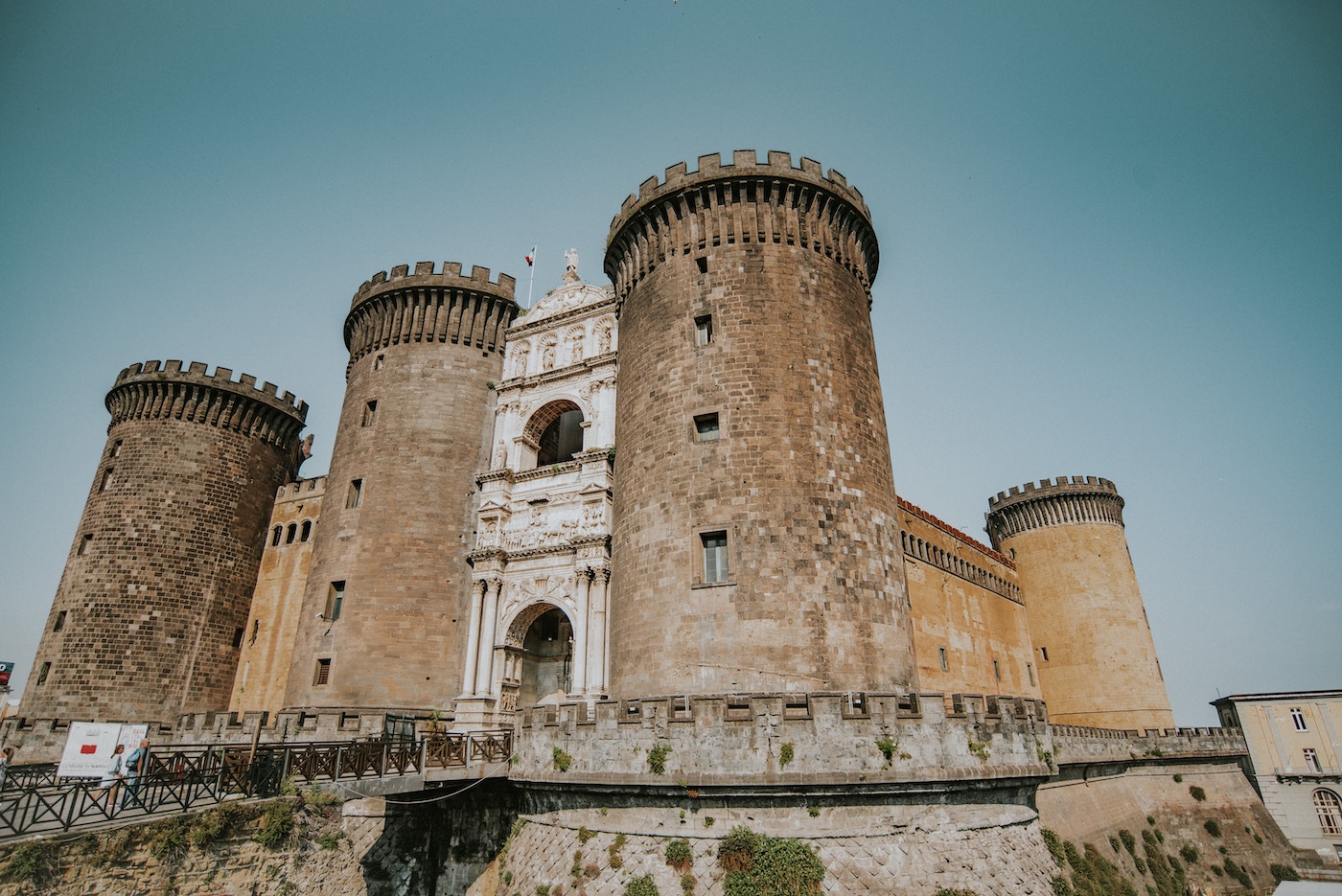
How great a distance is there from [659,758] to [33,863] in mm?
9598

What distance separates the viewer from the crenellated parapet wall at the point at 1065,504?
4547cm

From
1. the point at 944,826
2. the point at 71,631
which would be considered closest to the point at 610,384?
the point at 944,826

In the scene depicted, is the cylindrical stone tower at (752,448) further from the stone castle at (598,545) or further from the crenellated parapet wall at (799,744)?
the crenellated parapet wall at (799,744)

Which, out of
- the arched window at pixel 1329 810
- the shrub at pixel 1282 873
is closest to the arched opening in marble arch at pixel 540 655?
the shrub at pixel 1282 873

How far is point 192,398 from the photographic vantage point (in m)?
33.1

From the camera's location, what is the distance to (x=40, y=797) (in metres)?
10.9

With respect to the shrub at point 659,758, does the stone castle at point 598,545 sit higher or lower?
higher

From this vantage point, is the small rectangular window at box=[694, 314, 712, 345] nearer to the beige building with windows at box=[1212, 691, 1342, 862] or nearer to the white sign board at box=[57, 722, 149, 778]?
the white sign board at box=[57, 722, 149, 778]

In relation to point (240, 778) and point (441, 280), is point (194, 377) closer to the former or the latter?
point (441, 280)

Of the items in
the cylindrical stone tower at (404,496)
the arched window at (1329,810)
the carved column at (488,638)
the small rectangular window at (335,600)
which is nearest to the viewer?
the carved column at (488,638)

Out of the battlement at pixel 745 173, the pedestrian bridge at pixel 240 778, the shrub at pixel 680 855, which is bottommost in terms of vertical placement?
the shrub at pixel 680 855

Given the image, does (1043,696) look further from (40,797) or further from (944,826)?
(40,797)

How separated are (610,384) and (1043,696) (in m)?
33.8

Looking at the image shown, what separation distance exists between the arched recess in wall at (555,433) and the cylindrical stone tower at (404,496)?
2.10 m
